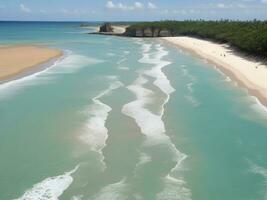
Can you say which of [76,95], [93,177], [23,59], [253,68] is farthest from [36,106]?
[23,59]

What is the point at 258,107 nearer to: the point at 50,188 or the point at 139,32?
the point at 50,188

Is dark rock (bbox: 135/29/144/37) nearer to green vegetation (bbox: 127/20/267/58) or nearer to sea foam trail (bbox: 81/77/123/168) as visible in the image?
green vegetation (bbox: 127/20/267/58)

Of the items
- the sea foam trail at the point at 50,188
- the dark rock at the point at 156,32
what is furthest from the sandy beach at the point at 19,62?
the dark rock at the point at 156,32

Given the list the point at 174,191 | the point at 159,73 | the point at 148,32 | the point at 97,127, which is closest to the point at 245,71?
the point at 159,73

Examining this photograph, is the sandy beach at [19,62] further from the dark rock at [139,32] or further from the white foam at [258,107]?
the dark rock at [139,32]

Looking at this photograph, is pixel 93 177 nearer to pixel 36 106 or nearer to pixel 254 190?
pixel 254 190

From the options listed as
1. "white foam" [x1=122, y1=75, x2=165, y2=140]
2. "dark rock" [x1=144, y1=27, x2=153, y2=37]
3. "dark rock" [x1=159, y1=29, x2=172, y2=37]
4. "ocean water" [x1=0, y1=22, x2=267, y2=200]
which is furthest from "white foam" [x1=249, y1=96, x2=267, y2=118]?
"dark rock" [x1=144, y1=27, x2=153, y2=37]

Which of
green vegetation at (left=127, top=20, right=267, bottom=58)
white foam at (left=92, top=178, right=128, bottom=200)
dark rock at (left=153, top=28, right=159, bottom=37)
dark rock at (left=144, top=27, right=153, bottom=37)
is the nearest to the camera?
white foam at (left=92, top=178, right=128, bottom=200)

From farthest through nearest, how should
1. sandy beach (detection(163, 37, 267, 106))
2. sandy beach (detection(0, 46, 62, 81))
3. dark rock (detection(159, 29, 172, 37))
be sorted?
→ 1. dark rock (detection(159, 29, 172, 37))
2. sandy beach (detection(0, 46, 62, 81))
3. sandy beach (detection(163, 37, 267, 106))
